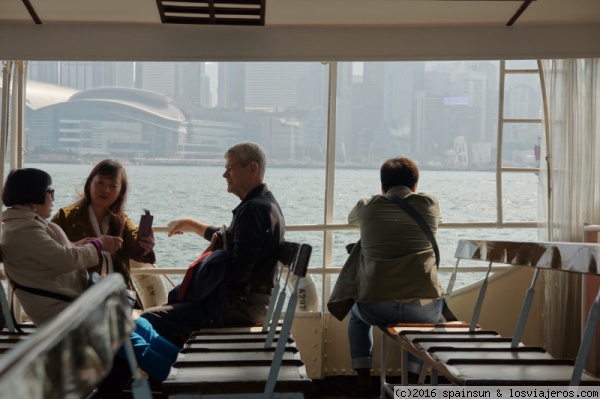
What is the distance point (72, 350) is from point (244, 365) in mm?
2063

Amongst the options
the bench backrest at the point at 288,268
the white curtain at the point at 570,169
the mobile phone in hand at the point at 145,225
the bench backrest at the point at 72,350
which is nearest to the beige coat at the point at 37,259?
the mobile phone in hand at the point at 145,225

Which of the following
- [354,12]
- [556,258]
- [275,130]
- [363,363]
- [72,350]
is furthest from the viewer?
[275,130]

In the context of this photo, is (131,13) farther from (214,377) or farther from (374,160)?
(374,160)

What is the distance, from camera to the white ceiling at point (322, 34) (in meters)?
4.09

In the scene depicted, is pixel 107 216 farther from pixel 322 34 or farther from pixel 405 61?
pixel 405 61

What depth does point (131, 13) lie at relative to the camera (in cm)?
409

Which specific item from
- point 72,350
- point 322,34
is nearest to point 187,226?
point 322,34

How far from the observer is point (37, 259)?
3.51m

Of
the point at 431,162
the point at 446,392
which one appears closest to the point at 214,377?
the point at 446,392

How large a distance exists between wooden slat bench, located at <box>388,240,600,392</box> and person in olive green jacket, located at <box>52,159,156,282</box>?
154cm

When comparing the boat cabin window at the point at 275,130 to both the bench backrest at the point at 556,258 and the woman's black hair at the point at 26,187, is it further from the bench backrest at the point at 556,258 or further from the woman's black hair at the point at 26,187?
the bench backrest at the point at 556,258

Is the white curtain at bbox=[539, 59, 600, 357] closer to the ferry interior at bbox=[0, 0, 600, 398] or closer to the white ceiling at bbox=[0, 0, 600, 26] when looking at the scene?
the ferry interior at bbox=[0, 0, 600, 398]

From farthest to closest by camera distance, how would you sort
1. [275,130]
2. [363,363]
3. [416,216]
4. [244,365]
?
[275,130]
[363,363]
[416,216]
[244,365]

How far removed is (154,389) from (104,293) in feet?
9.84
